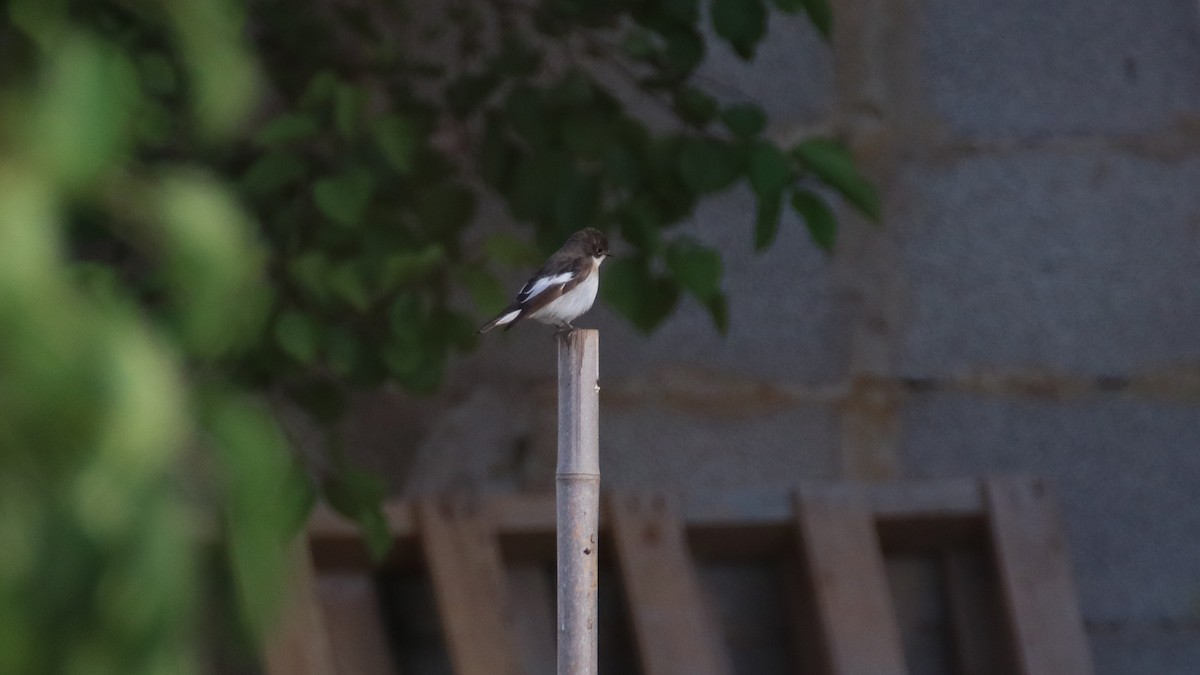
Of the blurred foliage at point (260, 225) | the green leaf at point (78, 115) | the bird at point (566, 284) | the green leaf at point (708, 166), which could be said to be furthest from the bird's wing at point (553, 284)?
the green leaf at point (78, 115)

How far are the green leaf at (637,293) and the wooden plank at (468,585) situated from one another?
2.34 ft

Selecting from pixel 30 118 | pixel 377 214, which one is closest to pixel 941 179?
pixel 377 214

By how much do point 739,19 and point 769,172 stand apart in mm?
246

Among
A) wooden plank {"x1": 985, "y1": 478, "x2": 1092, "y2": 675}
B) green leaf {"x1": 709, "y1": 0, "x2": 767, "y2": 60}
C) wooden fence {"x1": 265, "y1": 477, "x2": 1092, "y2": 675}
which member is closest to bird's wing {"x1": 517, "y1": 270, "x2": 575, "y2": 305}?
wooden fence {"x1": 265, "y1": 477, "x2": 1092, "y2": 675}

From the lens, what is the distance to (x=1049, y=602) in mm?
3256

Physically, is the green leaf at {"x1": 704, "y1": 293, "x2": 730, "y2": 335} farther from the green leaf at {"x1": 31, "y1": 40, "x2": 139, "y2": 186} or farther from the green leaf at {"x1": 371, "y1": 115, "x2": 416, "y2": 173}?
the green leaf at {"x1": 31, "y1": 40, "x2": 139, "y2": 186}

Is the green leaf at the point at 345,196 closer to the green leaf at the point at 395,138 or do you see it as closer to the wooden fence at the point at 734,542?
the green leaf at the point at 395,138

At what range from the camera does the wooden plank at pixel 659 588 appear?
3.20 m

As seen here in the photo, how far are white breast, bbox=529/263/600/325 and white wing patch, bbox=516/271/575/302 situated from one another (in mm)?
25

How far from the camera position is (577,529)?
1.66m

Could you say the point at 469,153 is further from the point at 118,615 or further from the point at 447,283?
the point at 118,615

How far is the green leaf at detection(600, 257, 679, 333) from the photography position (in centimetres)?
270

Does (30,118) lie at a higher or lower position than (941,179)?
lower

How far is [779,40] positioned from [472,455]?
1085 mm
